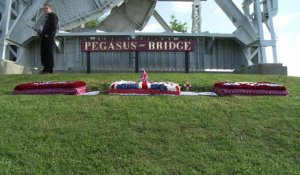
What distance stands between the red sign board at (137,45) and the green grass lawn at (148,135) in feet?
32.3

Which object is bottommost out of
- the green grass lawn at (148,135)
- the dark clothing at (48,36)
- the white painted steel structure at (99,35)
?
the green grass lawn at (148,135)

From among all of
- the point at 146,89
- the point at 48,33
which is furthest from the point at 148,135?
the point at 48,33

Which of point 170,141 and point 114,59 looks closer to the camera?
point 170,141

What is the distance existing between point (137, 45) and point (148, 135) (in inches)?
523

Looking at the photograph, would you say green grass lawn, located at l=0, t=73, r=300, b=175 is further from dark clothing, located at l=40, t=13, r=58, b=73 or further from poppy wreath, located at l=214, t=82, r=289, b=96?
dark clothing, located at l=40, t=13, r=58, b=73

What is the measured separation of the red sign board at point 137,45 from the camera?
2094 cm

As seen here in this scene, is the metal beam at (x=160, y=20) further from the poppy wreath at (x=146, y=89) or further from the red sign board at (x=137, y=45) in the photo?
the poppy wreath at (x=146, y=89)

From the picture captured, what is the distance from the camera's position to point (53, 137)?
8.11 m

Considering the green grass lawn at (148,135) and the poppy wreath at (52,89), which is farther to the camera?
the poppy wreath at (52,89)

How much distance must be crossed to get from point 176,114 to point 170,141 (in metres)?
1.55

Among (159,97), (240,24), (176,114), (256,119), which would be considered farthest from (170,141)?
(240,24)

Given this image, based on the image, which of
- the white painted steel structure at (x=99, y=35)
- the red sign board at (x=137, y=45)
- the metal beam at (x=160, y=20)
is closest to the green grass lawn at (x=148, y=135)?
the red sign board at (x=137, y=45)

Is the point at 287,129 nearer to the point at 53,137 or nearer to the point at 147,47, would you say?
the point at 53,137

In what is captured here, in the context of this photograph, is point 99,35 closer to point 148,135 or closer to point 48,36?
point 48,36
